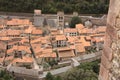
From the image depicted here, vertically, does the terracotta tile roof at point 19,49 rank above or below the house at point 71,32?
below

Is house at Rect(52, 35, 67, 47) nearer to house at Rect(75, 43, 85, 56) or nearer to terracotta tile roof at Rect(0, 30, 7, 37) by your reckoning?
house at Rect(75, 43, 85, 56)

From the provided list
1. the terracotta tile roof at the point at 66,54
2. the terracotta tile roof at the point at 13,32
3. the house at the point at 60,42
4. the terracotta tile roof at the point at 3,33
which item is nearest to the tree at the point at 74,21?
the house at the point at 60,42

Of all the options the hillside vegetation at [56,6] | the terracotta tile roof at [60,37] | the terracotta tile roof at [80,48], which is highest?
the hillside vegetation at [56,6]

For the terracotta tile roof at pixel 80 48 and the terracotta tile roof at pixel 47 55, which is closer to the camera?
the terracotta tile roof at pixel 47 55

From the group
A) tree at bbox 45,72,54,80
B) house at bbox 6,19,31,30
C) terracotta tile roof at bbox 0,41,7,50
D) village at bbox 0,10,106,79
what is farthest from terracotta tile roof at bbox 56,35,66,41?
tree at bbox 45,72,54,80

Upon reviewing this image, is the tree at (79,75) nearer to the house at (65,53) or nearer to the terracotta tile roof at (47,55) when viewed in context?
the terracotta tile roof at (47,55)

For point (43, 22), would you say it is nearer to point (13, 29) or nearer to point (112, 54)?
point (13, 29)

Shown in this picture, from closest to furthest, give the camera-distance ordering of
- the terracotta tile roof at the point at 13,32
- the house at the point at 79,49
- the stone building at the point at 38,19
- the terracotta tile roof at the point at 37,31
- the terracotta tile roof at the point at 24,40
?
the house at the point at 79,49 < the terracotta tile roof at the point at 24,40 < the terracotta tile roof at the point at 13,32 < the terracotta tile roof at the point at 37,31 < the stone building at the point at 38,19
